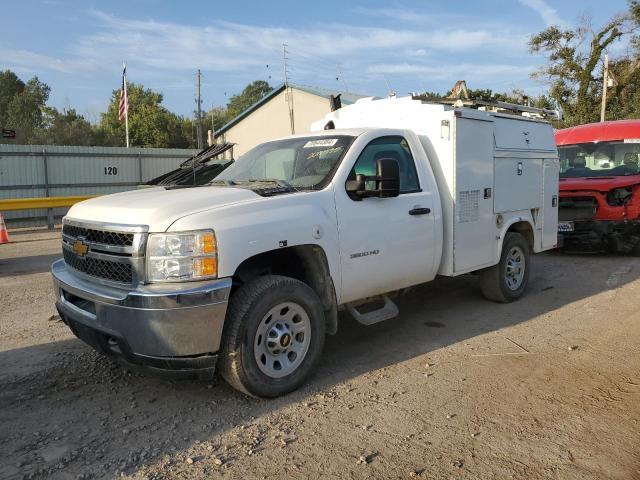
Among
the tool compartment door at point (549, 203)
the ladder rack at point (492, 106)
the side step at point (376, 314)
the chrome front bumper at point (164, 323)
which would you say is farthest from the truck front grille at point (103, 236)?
the tool compartment door at point (549, 203)

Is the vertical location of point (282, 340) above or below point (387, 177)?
below

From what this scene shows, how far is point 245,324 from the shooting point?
366cm

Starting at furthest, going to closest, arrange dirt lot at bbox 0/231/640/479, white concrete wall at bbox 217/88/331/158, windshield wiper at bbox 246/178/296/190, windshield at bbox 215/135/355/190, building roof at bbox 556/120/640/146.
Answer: white concrete wall at bbox 217/88/331/158 < building roof at bbox 556/120/640/146 < windshield at bbox 215/135/355/190 < windshield wiper at bbox 246/178/296/190 < dirt lot at bbox 0/231/640/479

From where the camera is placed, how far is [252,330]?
3707 millimetres

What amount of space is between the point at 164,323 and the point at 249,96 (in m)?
91.9

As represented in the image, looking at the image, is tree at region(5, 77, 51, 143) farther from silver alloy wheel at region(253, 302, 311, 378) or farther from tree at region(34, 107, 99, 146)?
silver alloy wheel at region(253, 302, 311, 378)

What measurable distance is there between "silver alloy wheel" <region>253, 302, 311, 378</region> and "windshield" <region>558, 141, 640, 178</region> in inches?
336

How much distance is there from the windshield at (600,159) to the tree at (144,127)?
41.6m

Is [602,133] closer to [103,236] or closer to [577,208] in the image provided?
[577,208]

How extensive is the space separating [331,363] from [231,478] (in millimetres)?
1780

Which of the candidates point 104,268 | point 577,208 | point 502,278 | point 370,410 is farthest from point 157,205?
point 577,208

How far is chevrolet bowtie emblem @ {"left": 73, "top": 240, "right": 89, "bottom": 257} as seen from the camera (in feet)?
12.8

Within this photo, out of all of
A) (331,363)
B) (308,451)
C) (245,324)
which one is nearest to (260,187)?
(245,324)

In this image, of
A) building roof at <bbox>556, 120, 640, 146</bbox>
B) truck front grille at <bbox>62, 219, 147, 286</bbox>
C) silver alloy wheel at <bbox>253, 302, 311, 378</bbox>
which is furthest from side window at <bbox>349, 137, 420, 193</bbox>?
building roof at <bbox>556, 120, 640, 146</bbox>
